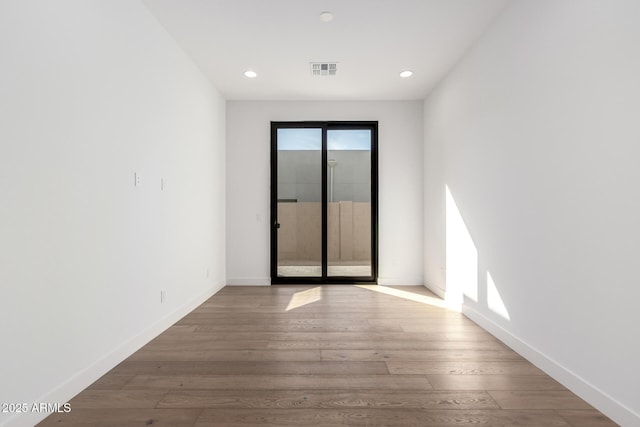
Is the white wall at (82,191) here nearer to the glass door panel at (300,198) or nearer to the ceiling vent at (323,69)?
the ceiling vent at (323,69)

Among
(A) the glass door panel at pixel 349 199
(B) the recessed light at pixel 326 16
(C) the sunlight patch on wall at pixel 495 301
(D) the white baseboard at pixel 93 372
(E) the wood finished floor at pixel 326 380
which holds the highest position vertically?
(B) the recessed light at pixel 326 16

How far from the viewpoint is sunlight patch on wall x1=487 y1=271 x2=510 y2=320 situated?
109 inches

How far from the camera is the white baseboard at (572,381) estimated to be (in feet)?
5.42

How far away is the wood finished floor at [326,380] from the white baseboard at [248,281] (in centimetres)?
159

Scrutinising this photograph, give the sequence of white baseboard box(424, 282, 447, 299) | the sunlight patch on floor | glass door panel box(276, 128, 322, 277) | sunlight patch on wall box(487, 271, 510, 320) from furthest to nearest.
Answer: glass door panel box(276, 128, 322, 277), white baseboard box(424, 282, 447, 299), the sunlight patch on floor, sunlight patch on wall box(487, 271, 510, 320)

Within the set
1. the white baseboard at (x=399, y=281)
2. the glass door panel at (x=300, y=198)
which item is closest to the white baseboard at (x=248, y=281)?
the glass door panel at (x=300, y=198)

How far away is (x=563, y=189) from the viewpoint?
208cm

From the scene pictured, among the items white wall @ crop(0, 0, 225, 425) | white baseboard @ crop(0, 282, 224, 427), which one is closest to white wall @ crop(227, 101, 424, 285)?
white wall @ crop(0, 0, 225, 425)

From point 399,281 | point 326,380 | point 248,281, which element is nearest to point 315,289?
point 248,281

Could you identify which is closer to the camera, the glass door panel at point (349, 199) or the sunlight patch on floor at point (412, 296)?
the sunlight patch on floor at point (412, 296)

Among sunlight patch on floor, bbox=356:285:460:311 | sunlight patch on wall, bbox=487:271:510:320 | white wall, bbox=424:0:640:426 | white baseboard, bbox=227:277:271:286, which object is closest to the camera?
white wall, bbox=424:0:640:426

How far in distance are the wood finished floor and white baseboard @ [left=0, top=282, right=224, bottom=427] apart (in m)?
0.04

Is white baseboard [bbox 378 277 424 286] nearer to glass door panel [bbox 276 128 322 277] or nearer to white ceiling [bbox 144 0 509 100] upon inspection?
glass door panel [bbox 276 128 322 277]

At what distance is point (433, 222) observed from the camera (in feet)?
15.0
